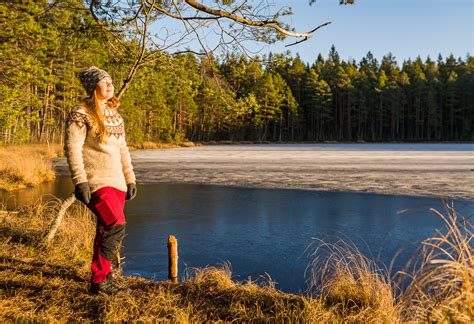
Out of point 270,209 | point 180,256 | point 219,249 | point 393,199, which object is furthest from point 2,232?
point 393,199

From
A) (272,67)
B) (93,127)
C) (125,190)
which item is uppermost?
(272,67)

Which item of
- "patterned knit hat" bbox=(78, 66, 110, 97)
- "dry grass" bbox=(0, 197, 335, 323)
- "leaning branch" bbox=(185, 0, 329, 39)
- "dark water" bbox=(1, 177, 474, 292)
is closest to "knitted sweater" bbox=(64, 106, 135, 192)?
"patterned knit hat" bbox=(78, 66, 110, 97)

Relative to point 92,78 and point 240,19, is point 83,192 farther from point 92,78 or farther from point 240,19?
point 240,19

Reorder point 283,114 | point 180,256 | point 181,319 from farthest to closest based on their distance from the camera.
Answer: point 283,114 < point 180,256 < point 181,319

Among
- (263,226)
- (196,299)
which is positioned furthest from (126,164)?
(263,226)

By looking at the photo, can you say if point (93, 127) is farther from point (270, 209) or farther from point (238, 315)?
point (270, 209)

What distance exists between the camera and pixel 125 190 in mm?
3439

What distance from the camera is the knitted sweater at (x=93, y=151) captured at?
3094 millimetres

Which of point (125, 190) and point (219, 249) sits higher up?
point (125, 190)

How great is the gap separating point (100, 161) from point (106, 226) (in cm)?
51

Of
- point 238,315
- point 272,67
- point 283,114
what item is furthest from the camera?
point 283,114

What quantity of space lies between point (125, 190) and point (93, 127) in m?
0.57

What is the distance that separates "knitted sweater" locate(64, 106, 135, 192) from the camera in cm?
309

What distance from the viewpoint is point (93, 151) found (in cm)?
325
